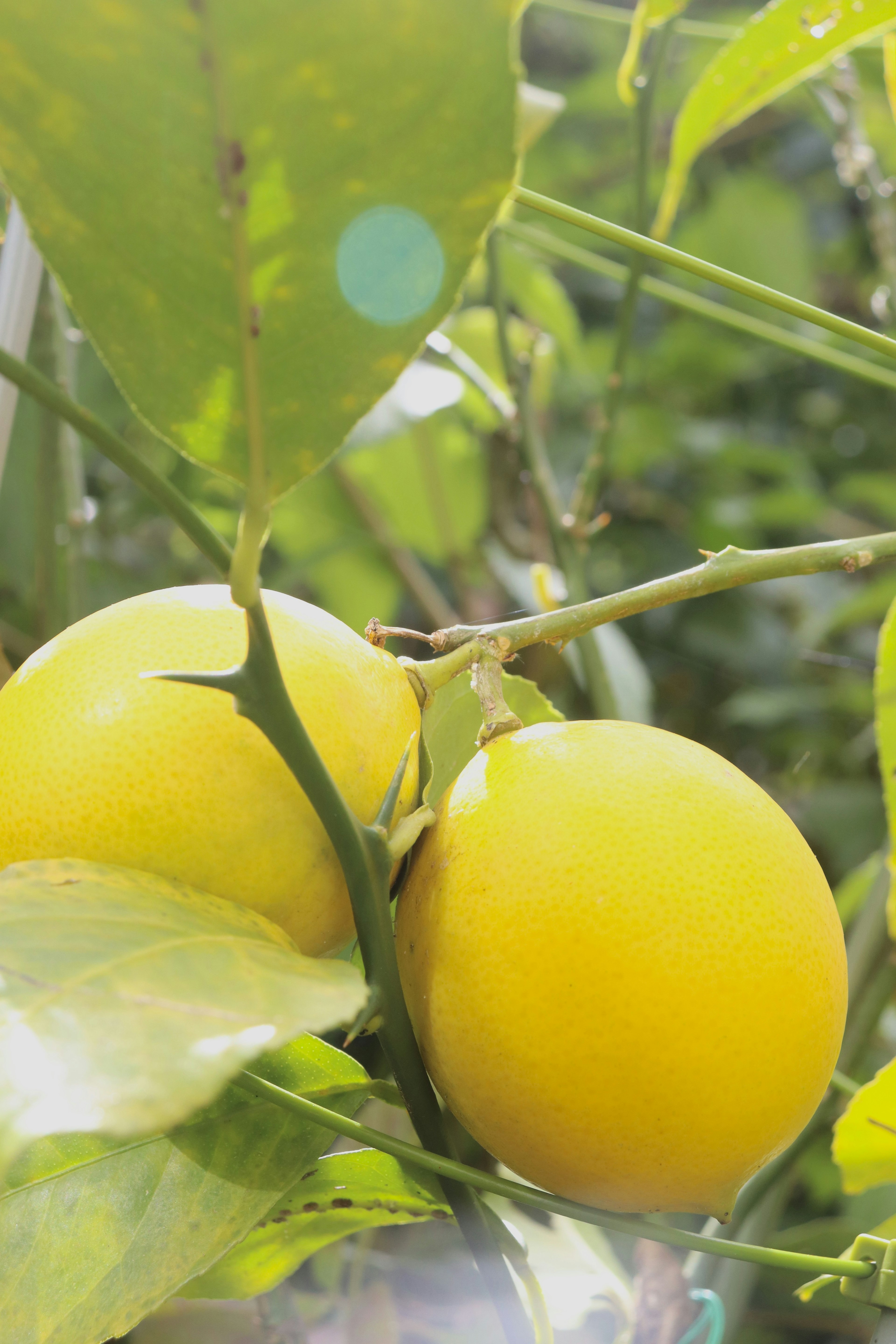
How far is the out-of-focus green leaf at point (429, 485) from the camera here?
1033 mm

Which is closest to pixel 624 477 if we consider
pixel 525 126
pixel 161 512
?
pixel 161 512

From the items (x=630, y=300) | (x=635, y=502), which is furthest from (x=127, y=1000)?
(x=635, y=502)

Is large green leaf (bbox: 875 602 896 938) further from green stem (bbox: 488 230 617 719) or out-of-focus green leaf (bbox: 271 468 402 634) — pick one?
out-of-focus green leaf (bbox: 271 468 402 634)

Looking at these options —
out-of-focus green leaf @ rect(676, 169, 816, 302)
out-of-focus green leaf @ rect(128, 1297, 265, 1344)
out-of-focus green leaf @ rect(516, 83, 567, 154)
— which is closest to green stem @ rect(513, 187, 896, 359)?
out-of-focus green leaf @ rect(516, 83, 567, 154)

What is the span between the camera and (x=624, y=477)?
1.45 metres

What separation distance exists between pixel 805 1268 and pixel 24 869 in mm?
211

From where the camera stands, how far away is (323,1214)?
1.16 ft

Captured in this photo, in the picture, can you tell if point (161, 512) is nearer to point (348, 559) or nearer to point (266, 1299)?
point (348, 559)

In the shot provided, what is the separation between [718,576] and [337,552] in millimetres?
756

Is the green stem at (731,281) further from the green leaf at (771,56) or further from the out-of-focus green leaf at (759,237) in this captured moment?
the out-of-focus green leaf at (759,237)

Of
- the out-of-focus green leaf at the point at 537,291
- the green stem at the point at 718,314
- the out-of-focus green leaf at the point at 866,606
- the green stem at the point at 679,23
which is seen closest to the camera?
the green stem at the point at 718,314

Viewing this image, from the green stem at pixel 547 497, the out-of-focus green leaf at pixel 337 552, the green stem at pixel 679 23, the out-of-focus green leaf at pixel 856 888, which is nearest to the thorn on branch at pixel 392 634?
the green stem at pixel 547 497

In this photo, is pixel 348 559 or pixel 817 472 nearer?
pixel 348 559

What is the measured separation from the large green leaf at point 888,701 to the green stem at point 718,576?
49mm
